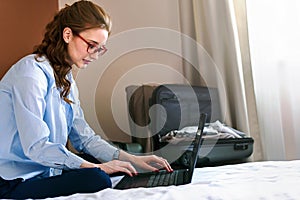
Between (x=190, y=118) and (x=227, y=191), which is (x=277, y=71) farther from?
(x=227, y=191)

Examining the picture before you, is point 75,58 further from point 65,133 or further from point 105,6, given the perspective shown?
point 105,6

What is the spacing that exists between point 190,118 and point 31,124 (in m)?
1.28

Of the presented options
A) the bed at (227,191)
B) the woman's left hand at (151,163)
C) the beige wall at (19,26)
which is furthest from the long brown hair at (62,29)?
the beige wall at (19,26)

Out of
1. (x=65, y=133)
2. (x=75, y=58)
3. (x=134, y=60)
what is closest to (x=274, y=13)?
(x=134, y=60)

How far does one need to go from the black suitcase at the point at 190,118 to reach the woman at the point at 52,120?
656mm

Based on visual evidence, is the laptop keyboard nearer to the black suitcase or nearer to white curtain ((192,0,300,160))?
the black suitcase

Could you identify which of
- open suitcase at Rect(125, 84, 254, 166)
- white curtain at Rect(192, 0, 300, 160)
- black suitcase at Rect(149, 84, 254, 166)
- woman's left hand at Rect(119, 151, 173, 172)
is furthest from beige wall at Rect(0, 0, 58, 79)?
woman's left hand at Rect(119, 151, 173, 172)

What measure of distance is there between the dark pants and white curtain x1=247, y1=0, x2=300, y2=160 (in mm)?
1481

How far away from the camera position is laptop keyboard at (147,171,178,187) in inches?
43.8

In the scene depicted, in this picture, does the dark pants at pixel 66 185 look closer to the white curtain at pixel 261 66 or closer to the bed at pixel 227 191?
the bed at pixel 227 191

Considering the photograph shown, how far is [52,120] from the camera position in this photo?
4.14 feet

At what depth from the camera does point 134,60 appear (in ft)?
8.79

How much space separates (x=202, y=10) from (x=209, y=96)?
63 cm

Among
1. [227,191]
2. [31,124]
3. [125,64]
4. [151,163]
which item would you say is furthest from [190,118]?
[227,191]
